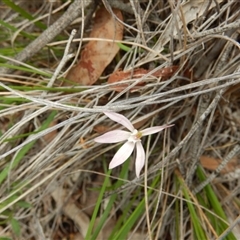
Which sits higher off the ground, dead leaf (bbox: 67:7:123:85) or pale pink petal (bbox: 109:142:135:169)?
dead leaf (bbox: 67:7:123:85)

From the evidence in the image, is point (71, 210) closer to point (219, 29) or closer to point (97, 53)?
point (97, 53)

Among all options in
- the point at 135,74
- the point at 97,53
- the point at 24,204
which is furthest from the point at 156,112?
the point at 24,204

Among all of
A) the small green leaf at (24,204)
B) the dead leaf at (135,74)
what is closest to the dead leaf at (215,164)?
the dead leaf at (135,74)

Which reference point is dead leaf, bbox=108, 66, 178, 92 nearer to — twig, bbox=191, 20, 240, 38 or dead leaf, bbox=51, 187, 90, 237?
twig, bbox=191, 20, 240, 38

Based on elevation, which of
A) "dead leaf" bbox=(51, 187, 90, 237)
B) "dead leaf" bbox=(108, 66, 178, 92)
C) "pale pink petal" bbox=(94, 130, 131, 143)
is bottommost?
"dead leaf" bbox=(51, 187, 90, 237)

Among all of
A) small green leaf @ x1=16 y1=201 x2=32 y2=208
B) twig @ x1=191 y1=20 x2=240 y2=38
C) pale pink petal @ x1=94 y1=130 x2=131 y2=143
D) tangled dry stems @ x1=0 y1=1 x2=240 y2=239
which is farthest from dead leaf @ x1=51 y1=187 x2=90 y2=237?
twig @ x1=191 y1=20 x2=240 y2=38

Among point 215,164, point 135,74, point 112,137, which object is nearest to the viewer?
point 112,137

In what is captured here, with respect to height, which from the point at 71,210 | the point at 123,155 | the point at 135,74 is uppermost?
the point at 135,74
